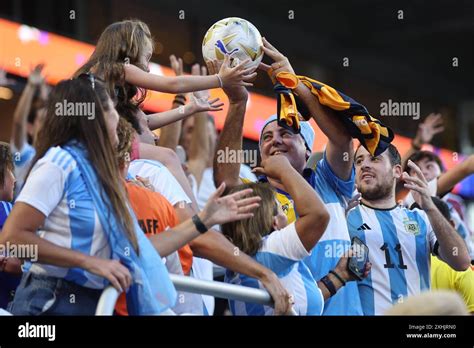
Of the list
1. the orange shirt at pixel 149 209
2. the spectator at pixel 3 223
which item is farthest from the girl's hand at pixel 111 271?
the spectator at pixel 3 223

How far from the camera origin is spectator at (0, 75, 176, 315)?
308cm

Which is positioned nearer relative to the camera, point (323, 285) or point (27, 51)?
point (323, 285)

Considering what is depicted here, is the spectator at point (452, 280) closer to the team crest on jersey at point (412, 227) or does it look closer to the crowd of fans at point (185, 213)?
the crowd of fans at point (185, 213)

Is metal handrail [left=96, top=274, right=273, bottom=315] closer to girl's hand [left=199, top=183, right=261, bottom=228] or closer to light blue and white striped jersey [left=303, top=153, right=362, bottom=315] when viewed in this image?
girl's hand [left=199, top=183, right=261, bottom=228]

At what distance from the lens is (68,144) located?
3273 millimetres

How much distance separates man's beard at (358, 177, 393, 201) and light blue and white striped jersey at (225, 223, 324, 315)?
108 cm

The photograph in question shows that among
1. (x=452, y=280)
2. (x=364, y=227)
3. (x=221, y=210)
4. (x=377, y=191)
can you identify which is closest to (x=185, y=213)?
(x=221, y=210)

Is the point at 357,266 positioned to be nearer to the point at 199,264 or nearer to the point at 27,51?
the point at 199,264

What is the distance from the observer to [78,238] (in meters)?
3.17

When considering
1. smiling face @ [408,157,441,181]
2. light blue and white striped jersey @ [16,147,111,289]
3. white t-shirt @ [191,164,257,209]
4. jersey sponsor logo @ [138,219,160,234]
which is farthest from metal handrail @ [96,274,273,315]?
smiling face @ [408,157,441,181]

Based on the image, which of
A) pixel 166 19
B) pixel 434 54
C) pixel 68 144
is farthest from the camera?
pixel 434 54
